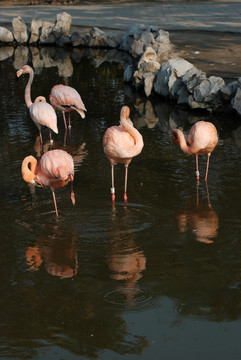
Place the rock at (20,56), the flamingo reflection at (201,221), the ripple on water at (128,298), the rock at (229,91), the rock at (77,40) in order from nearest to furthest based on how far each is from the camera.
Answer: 1. the ripple on water at (128,298)
2. the flamingo reflection at (201,221)
3. the rock at (229,91)
4. the rock at (20,56)
5. the rock at (77,40)

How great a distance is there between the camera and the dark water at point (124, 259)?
418cm

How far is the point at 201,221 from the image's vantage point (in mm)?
6090

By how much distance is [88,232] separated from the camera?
577 cm

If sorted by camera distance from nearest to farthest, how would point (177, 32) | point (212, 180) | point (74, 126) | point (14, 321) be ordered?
point (14, 321)
point (212, 180)
point (74, 126)
point (177, 32)

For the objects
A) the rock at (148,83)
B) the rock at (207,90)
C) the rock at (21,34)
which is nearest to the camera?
the rock at (207,90)

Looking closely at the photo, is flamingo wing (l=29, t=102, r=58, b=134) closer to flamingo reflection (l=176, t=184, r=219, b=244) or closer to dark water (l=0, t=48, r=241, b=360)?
dark water (l=0, t=48, r=241, b=360)

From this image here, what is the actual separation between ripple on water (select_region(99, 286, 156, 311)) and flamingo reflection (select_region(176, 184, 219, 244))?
1072mm

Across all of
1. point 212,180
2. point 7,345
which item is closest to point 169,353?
point 7,345

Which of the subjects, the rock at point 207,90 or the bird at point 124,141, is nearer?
the bird at point 124,141

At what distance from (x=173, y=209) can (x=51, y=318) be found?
2.28 m

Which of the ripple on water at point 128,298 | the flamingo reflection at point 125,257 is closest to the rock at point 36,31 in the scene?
the flamingo reflection at point 125,257

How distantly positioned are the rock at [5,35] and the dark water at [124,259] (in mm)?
9577

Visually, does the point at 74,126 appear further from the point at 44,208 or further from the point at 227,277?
the point at 227,277

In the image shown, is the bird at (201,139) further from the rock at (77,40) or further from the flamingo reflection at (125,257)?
the rock at (77,40)
